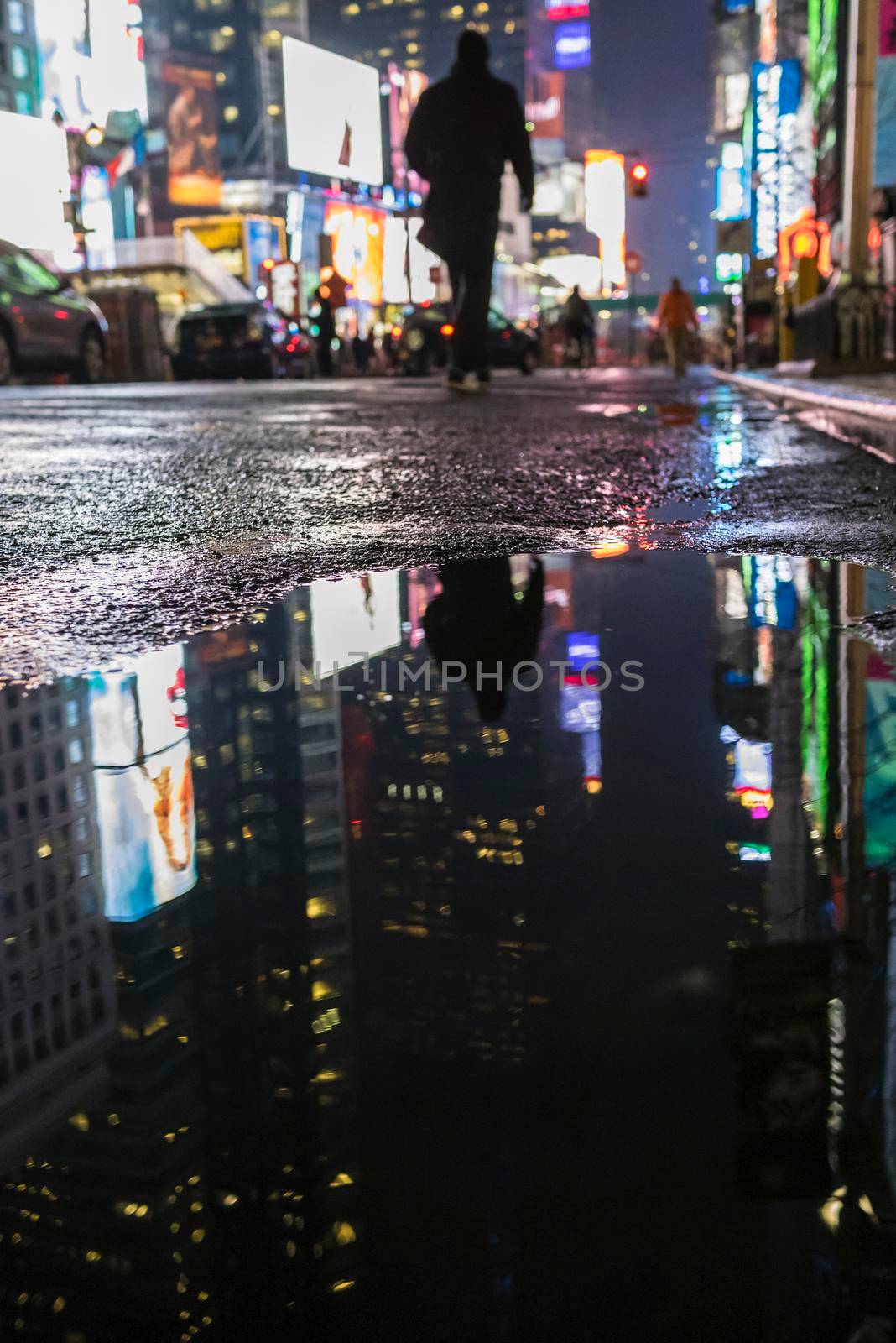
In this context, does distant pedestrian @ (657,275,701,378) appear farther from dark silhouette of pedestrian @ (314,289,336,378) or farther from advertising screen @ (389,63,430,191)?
advertising screen @ (389,63,430,191)

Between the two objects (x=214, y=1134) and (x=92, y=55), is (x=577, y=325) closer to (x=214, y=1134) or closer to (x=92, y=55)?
(x=214, y=1134)

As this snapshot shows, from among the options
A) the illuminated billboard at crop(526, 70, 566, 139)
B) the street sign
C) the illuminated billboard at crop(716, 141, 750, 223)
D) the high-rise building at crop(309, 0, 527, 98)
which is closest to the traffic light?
the illuminated billboard at crop(716, 141, 750, 223)

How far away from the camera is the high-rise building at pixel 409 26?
16950 centimetres

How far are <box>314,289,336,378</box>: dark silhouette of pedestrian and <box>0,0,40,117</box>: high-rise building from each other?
59077mm

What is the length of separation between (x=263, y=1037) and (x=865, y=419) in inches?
272

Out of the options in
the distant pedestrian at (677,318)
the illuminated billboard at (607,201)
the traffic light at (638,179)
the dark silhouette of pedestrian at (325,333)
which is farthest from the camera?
the illuminated billboard at (607,201)

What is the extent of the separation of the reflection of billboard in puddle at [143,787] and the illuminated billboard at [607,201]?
284 feet

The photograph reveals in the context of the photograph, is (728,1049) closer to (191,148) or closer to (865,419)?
(865,419)

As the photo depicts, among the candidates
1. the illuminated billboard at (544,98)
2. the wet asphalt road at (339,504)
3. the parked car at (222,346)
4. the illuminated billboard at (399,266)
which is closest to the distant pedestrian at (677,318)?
the parked car at (222,346)

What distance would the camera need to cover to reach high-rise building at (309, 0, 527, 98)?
169500mm

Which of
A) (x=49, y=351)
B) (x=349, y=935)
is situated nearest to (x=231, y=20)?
(x=49, y=351)

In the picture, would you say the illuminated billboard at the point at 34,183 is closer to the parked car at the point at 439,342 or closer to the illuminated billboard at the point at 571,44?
the parked car at the point at 439,342

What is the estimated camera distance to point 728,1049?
2.76ft

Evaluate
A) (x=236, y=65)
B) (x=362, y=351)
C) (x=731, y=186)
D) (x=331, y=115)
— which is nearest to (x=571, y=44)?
(x=236, y=65)
